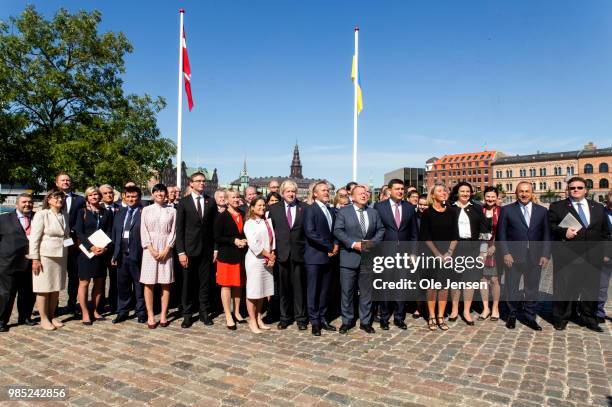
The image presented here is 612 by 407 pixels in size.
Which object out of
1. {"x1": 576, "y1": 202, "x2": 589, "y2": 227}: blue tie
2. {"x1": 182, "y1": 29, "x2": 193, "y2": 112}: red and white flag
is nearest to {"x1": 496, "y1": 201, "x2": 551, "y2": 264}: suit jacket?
{"x1": 576, "y1": 202, "x2": 589, "y2": 227}: blue tie

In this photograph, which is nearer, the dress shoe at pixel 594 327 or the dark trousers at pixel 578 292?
the dress shoe at pixel 594 327

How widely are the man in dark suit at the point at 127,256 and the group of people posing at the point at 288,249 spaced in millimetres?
20

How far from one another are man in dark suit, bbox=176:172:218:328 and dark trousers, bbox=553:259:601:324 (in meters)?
5.77

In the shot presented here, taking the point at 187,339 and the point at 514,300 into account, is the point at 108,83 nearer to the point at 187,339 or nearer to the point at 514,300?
the point at 187,339

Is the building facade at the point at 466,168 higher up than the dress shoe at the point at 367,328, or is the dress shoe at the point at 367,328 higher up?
the building facade at the point at 466,168

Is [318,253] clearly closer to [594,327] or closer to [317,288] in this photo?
[317,288]

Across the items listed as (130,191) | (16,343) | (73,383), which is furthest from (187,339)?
(130,191)

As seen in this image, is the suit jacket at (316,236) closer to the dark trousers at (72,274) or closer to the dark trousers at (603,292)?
the dark trousers at (72,274)

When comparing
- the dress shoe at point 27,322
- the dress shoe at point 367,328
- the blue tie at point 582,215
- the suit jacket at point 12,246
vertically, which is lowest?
the dress shoe at point 27,322

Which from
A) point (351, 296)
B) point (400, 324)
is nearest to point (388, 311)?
point (400, 324)

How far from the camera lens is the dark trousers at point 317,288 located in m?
6.43

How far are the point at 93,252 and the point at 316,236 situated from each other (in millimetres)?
3732

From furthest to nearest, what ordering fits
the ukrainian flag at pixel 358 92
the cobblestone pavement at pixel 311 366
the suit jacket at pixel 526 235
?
1. the ukrainian flag at pixel 358 92
2. the suit jacket at pixel 526 235
3. the cobblestone pavement at pixel 311 366

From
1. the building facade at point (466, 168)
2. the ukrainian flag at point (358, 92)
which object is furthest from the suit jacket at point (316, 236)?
the building facade at point (466, 168)
